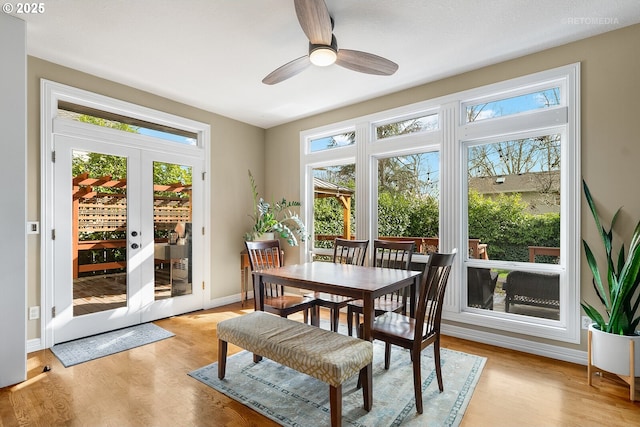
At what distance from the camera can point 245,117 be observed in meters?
4.93

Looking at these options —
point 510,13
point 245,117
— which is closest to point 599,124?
point 510,13

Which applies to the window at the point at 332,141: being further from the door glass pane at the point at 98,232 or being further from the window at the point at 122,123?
the door glass pane at the point at 98,232

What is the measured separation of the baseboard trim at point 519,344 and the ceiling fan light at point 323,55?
2.96 meters

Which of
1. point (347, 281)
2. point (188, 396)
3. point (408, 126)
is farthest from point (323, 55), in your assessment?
point (188, 396)

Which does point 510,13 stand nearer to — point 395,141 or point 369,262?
point 395,141

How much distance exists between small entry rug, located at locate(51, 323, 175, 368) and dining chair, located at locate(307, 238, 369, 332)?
1734 mm

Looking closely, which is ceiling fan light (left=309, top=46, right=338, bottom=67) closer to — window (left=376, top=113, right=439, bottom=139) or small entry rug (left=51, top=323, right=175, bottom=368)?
window (left=376, top=113, right=439, bottom=139)

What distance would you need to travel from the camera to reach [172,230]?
13.8 ft

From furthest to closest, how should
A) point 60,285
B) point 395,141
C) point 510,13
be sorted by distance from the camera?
point 395,141
point 60,285
point 510,13

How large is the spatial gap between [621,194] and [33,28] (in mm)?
5048

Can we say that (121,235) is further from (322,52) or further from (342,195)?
(322,52)

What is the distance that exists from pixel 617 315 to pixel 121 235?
4720 millimetres

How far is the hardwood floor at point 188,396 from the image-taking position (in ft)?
6.66

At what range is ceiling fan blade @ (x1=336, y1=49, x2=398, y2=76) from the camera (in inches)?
97.1
